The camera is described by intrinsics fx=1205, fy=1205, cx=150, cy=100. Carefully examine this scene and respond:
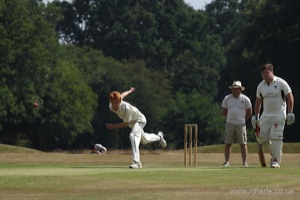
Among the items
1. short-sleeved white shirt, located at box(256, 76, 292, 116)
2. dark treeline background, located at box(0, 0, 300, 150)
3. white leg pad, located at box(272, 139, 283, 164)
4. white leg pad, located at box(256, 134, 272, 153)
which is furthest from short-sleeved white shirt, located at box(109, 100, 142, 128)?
dark treeline background, located at box(0, 0, 300, 150)

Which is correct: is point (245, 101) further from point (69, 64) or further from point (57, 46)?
point (69, 64)

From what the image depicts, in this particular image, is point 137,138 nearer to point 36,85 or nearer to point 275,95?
point 275,95

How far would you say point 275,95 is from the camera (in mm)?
23750

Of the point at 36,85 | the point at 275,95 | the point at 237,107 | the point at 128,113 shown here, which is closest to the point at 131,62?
the point at 36,85

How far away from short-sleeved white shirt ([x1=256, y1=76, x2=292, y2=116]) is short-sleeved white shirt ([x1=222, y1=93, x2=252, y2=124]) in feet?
9.36

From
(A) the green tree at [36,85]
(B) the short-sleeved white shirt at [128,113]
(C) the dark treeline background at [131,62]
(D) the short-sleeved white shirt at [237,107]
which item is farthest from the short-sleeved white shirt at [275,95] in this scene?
(A) the green tree at [36,85]

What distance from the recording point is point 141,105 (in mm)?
108125

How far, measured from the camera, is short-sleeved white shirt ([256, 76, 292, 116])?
77.9ft

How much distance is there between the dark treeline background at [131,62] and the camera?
71.9 meters

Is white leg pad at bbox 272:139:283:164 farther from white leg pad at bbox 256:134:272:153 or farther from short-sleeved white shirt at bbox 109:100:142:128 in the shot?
short-sleeved white shirt at bbox 109:100:142:128

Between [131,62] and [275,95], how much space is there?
92.7 m

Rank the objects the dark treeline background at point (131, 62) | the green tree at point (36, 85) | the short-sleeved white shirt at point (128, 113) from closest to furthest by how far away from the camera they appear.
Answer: the short-sleeved white shirt at point (128, 113) → the dark treeline background at point (131, 62) → the green tree at point (36, 85)

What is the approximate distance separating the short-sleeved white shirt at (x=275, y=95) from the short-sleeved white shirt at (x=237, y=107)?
2853 mm

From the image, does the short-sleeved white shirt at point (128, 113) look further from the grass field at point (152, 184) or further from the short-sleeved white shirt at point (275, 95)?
the short-sleeved white shirt at point (275, 95)
